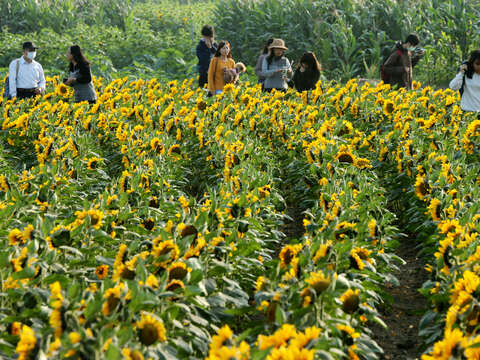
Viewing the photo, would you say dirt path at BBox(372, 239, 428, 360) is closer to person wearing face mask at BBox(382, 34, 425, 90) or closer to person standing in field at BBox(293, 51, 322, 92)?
A: person standing in field at BBox(293, 51, 322, 92)

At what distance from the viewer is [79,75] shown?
26.6ft

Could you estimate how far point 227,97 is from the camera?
27.6ft

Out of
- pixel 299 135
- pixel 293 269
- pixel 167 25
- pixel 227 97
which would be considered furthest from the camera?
pixel 167 25

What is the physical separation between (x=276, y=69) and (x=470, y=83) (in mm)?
2930

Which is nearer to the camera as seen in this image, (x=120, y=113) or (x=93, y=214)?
(x=93, y=214)

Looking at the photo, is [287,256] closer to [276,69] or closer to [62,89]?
[62,89]

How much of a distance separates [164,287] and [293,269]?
0.59m

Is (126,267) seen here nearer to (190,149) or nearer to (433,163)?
(433,163)

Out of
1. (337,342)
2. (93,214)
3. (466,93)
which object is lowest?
(337,342)

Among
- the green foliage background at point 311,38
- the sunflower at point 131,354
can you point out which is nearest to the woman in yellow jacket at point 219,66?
the green foliage background at point 311,38

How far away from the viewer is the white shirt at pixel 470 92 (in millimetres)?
6941

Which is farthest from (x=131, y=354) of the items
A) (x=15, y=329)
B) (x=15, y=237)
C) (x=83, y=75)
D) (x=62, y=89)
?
(x=83, y=75)

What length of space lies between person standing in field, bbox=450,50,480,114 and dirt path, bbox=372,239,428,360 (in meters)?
2.78

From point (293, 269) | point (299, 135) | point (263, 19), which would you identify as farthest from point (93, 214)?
point (263, 19)
